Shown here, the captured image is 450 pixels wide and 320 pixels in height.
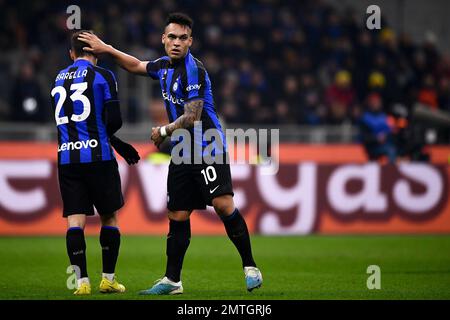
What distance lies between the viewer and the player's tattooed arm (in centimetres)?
750

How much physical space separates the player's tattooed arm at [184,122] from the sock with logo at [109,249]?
0.88 metres

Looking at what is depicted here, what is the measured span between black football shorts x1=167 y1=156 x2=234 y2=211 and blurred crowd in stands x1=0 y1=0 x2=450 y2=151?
8.30m

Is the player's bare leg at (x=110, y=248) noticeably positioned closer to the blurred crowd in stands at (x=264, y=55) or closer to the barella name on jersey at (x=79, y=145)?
the barella name on jersey at (x=79, y=145)

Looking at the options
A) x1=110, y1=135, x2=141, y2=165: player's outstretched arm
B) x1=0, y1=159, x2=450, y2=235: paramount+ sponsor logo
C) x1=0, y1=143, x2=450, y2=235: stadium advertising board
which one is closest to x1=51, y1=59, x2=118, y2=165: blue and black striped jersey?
x1=110, y1=135, x2=141, y2=165: player's outstretched arm

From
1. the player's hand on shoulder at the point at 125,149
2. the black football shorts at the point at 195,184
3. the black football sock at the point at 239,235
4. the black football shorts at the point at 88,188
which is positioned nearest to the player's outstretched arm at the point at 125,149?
the player's hand on shoulder at the point at 125,149

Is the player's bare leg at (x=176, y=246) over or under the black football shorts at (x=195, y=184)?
under

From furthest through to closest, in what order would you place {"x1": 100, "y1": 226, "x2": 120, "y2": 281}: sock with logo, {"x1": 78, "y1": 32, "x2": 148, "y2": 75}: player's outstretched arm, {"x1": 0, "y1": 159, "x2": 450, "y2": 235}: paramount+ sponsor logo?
1. {"x1": 0, "y1": 159, "x2": 450, "y2": 235}: paramount+ sponsor logo
2. {"x1": 100, "y1": 226, "x2": 120, "y2": 281}: sock with logo
3. {"x1": 78, "y1": 32, "x2": 148, "y2": 75}: player's outstretched arm

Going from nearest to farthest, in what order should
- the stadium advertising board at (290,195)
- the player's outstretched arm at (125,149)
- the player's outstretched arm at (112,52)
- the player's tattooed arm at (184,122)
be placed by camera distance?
the player's tattooed arm at (184,122)
the player's outstretched arm at (112,52)
the player's outstretched arm at (125,149)
the stadium advertising board at (290,195)

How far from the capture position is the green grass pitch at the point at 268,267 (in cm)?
790

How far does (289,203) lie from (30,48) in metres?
5.85

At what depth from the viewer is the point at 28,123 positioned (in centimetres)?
1553

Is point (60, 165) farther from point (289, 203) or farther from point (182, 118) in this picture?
point (289, 203)

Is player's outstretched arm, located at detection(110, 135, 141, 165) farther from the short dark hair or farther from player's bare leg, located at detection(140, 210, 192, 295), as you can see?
the short dark hair
